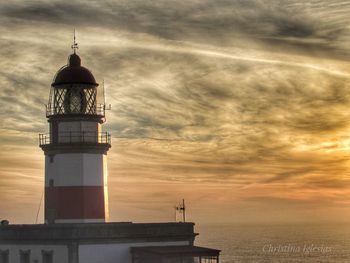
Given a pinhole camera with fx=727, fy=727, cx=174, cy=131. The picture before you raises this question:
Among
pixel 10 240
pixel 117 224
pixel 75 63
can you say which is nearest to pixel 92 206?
pixel 117 224

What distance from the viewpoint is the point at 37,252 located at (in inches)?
1613

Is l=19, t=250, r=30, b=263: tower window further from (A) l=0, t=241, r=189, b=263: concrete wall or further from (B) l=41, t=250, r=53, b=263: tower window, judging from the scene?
(B) l=41, t=250, r=53, b=263: tower window

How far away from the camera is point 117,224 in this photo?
40781mm

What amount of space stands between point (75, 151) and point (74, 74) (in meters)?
4.89

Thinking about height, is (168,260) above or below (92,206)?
below

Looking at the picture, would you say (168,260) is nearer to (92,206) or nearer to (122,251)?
(122,251)

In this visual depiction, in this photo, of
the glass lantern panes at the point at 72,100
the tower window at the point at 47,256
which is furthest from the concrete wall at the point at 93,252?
the glass lantern panes at the point at 72,100

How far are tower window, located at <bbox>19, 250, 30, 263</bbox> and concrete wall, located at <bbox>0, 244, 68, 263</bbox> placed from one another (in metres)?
0.19

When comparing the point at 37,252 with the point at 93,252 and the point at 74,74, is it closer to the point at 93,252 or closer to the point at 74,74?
the point at 93,252

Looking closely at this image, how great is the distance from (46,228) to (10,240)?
3.28 meters

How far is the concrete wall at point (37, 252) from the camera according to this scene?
131 feet

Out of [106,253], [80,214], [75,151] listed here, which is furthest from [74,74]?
[106,253]

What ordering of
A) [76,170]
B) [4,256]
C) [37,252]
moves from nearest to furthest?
[37,252], [76,170], [4,256]

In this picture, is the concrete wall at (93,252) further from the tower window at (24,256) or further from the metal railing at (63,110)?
the metal railing at (63,110)
